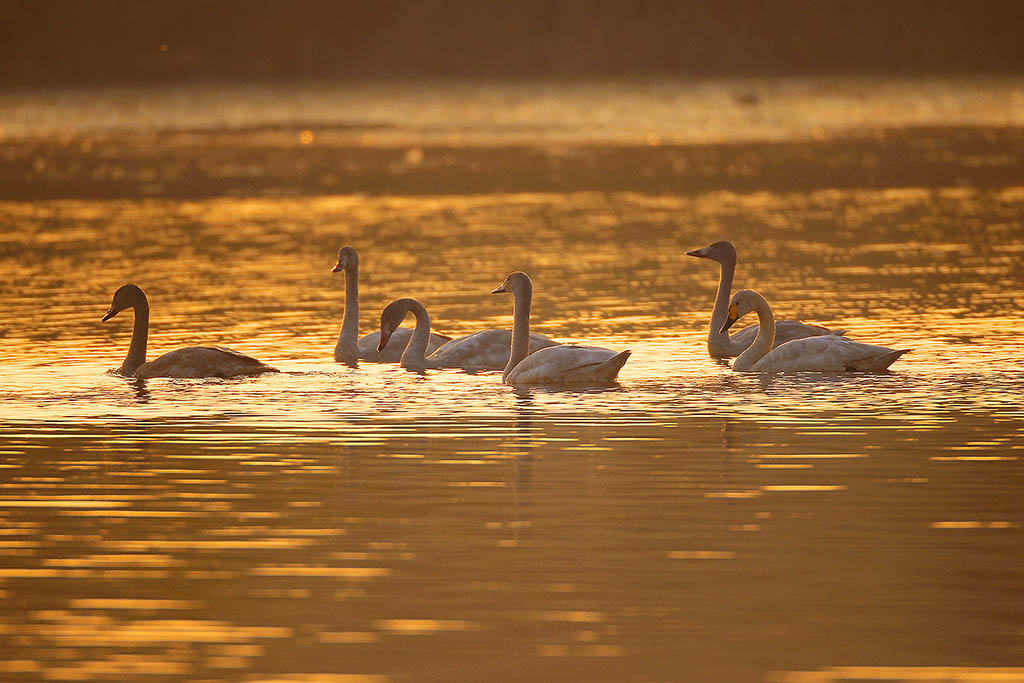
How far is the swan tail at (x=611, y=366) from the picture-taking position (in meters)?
15.8

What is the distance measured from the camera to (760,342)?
17.1 m

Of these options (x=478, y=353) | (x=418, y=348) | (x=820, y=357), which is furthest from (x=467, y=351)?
(x=820, y=357)

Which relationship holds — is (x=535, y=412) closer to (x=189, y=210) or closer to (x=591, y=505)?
(x=591, y=505)

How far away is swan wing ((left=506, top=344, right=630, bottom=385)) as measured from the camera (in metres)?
15.8

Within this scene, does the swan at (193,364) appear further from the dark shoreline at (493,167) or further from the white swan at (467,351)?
the dark shoreline at (493,167)

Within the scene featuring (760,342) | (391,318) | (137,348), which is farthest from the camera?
(391,318)

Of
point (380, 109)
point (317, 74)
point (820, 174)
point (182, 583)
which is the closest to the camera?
point (182, 583)

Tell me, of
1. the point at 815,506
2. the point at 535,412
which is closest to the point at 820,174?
the point at 535,412

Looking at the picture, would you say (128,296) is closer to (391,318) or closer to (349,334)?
(349,334)

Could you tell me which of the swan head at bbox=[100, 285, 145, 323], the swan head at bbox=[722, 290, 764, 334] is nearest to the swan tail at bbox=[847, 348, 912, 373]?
the swan head at bbox=[722, 290, 764, 334]

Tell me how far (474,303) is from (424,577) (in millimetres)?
12781

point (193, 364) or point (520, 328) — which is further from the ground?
point (520, 328)

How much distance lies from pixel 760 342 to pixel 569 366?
1932 millimetres

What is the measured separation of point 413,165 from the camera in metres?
51.4
